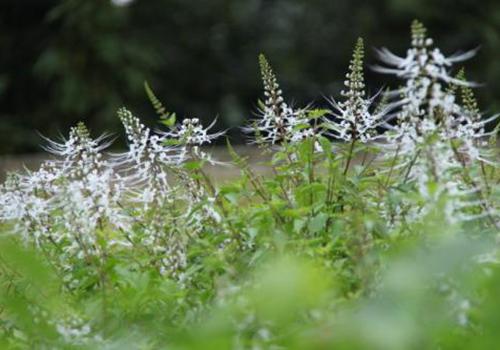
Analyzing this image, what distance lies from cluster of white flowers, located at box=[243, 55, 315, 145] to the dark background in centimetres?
1120

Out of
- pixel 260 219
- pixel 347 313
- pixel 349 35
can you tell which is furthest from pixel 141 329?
pixel 349 35

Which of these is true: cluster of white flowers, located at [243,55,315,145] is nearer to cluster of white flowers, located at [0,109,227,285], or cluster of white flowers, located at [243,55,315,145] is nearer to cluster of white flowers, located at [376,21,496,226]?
cluster of white flowers, located at [0,109,227,285]

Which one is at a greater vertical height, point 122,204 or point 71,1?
point 71,1

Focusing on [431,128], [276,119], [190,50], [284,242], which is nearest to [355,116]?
[276,119]

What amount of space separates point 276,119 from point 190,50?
13.7 metres

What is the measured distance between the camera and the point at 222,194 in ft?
9.29

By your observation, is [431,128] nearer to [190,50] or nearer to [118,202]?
[118,202]

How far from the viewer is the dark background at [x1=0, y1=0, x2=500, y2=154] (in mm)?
14609

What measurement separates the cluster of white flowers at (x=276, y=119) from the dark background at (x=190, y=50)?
36.7ft

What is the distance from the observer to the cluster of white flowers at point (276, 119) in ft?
9.74

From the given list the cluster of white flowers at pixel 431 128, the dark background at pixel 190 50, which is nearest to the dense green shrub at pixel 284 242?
the cluster of white flowers at pixel 431 128

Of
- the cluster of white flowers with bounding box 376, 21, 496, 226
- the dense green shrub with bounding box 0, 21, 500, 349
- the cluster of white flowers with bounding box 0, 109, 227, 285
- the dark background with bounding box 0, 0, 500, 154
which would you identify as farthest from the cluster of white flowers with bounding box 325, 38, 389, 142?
the dark background with bounding box 0, 0, 500, 154

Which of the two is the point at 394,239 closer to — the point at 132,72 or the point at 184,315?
the point at 184,315

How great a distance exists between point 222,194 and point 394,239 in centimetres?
67
